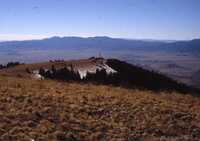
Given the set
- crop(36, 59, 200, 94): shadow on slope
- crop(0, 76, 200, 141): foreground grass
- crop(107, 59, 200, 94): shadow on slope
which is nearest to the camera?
crop(0, 76, 200, 141): foreground grass

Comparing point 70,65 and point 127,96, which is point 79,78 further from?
point 127,96

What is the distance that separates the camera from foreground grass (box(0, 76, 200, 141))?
52.1 ft

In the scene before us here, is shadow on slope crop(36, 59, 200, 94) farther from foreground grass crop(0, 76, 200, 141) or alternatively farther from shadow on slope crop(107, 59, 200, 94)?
foreground grass crop(0, 76, 200, 141)

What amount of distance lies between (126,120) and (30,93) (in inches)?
217

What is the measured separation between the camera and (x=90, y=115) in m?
18.3

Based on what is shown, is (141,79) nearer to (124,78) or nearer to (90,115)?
(124,78)

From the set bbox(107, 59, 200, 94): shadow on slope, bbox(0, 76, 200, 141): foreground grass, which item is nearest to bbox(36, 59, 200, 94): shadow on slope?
bbox(107, 59, 200, 94): shadow on slope

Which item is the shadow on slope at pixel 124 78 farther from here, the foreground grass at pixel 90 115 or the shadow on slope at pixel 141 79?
the foreground grass at pixel 90 115

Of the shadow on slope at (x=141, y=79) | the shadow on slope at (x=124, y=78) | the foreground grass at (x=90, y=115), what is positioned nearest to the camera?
the foreground grass at (x=90, y=115)

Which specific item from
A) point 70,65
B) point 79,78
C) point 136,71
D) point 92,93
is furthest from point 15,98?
point 136,71

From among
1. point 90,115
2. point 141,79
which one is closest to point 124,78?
point 141,79

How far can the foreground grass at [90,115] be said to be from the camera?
626 inches

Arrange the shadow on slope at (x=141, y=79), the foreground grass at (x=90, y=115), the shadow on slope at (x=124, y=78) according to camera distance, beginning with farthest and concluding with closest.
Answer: the shadow on slope at (x=141, y=79)
the shadow on slope at (x=124, y=78)
the foreground grass at (x=90, y=115)

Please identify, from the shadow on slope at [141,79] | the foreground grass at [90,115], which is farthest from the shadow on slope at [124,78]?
the foreground grass at [90,115]
